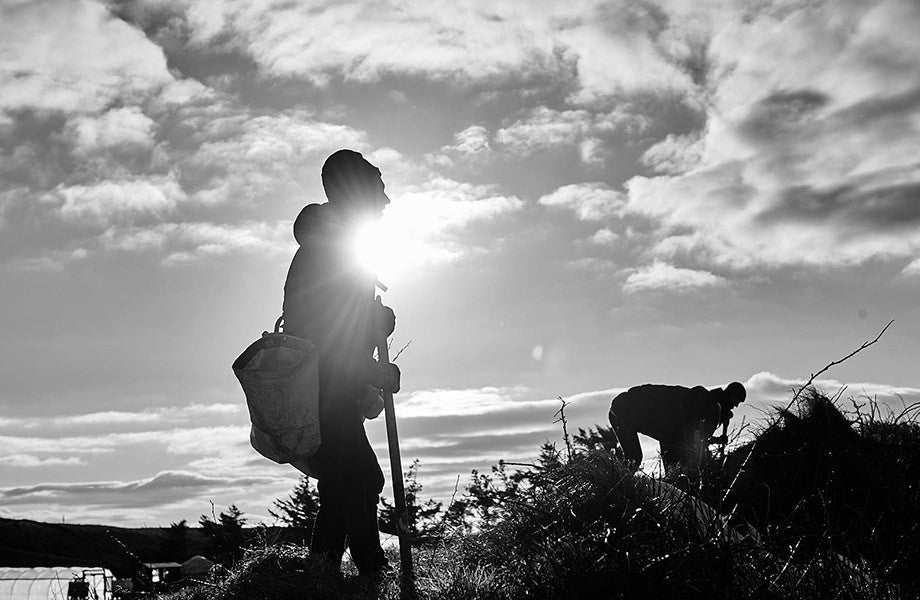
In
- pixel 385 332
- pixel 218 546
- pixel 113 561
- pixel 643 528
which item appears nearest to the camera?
pixel 643 528

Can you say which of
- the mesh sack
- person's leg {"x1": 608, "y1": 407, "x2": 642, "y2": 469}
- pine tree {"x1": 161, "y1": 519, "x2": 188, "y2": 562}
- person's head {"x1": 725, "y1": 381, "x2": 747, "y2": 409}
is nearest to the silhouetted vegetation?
the mesh sack

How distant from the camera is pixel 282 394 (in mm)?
4020

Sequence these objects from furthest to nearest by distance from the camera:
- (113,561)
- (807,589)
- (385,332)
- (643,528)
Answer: (113,561) → (385,332) → (643,528) → (807,589)

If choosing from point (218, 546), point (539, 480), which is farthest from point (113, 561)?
point (539, 480)

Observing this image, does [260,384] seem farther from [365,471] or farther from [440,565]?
[440,565]

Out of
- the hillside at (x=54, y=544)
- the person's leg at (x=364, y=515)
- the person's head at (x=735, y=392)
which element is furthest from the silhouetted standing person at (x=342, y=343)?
the hillside at (x=54, y=544)

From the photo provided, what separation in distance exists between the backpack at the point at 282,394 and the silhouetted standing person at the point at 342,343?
11 centimetres

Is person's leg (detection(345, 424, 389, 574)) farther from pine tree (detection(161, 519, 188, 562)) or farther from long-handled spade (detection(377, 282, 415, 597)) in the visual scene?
pine tree (detection(161, 519, 188, 562))

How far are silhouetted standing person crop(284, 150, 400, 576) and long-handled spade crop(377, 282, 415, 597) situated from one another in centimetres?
7

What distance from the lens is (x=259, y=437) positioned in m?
4.12

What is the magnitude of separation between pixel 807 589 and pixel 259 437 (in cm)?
254

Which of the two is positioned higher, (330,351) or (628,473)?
(330,351)

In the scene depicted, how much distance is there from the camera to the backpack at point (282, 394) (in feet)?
13.0

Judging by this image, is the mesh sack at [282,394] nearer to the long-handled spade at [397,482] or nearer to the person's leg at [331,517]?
the person's leg at [331,517]
